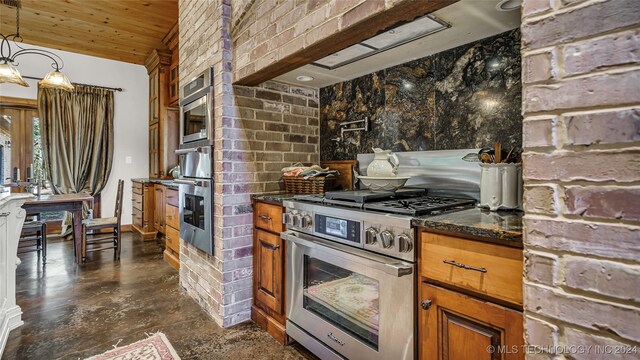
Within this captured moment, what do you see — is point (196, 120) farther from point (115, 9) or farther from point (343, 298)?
point (115, 9)

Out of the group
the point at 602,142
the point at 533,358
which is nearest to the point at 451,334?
the point at 533,358

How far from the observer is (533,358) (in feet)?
2.46

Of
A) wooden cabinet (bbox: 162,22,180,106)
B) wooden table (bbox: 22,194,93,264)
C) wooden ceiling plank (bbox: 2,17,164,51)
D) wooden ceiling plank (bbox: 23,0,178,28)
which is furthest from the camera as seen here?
wooden cabinet (bbox: 162,22,180,106)

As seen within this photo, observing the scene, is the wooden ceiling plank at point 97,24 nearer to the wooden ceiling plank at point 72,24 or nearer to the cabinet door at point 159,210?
the wooden ceiling plank at point 72,24

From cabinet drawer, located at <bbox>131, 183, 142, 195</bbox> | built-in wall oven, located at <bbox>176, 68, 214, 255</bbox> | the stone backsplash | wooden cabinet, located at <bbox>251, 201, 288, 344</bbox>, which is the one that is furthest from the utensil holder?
cabinet drawer, located at <bbox>131, 183, 142, 195</bbox>

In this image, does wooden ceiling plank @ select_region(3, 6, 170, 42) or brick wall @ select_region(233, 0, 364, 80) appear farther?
wooden ceiling plank @ select_region(3, 6, 170, 42)

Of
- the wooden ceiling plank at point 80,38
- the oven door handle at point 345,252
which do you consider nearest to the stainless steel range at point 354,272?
the oven door handle at point 345,252

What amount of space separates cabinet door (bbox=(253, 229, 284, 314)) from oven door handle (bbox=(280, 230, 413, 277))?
0.20 metres

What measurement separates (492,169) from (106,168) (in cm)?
572

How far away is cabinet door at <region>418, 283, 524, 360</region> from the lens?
3.21 ft

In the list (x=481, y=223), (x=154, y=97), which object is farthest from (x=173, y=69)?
(x=481, y=223)

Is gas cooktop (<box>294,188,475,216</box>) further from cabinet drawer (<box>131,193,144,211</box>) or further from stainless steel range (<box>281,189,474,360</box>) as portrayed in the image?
cabinet drawer (<box>131,193,144,211</box>)

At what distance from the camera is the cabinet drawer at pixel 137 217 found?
500 centimetres

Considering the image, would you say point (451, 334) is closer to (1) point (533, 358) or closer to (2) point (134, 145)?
(1) point (533, 358)
